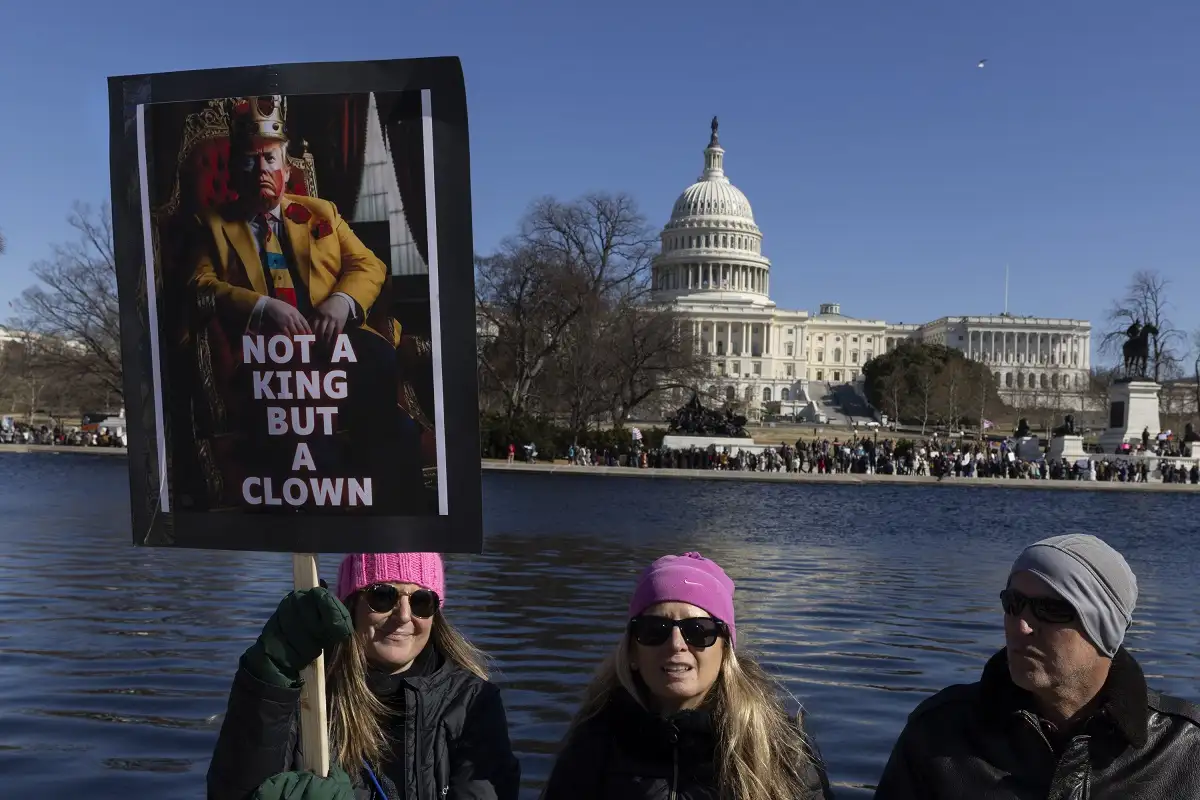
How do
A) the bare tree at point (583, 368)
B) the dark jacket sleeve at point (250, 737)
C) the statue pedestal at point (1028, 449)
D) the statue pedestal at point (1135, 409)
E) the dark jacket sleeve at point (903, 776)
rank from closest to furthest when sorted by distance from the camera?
1. the dark jacket sleeve at point (250, 737)
2. the dark jacket sleeve at point (903, 776)
3. the bare tree at point (583, 368)
4. the statue pedestal at point (1135, 409)
5. the statue pedestal at point (1028, 449)

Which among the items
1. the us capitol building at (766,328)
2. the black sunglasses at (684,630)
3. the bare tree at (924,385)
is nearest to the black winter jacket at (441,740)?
the black sunglasses at (684,630)

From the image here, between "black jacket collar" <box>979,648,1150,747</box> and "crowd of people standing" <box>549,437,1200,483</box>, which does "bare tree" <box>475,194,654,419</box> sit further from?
"black jacket collar" <box>979,648,1150,747</box>

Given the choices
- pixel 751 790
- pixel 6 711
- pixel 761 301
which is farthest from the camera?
pixel 761 301

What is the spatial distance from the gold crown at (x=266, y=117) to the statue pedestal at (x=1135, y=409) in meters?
49.8

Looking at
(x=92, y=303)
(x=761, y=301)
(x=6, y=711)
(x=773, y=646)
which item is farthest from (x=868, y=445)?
(x=761, y=301)

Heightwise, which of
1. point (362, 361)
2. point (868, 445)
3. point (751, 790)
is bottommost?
point (868, 445)

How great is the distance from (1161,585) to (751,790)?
13.3 m

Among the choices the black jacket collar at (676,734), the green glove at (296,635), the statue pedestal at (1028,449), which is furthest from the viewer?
the statue pedestal at (1028,449)

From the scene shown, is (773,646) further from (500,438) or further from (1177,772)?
(500,438)

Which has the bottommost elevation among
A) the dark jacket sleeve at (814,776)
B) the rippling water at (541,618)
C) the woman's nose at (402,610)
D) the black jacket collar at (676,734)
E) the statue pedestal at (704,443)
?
the statue pedestal at (704,443)

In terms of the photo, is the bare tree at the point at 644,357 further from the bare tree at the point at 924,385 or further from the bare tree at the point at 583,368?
the bare tree at the point at 924,385

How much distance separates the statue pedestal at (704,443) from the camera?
4475 cm

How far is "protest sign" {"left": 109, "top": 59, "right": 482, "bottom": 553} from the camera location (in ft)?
8.07

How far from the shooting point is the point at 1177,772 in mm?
2457
